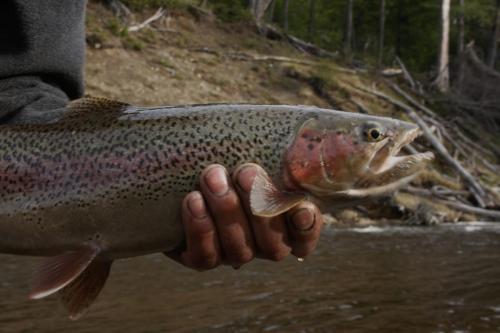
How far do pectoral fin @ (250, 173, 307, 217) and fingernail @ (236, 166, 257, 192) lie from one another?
0.03m

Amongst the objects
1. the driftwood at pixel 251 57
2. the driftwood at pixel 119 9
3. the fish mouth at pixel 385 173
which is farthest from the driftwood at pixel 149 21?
the fish mouth at pixel 385 173

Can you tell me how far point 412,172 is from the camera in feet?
8.73

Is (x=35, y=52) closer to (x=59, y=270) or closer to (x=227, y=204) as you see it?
(x=59, y=270)

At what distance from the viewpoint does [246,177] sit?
2.56 m

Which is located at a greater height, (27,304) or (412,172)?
(412,172)

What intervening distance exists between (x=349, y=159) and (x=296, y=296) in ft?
12.8

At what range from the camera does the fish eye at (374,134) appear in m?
2.66

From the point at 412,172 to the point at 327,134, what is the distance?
1.25 ft

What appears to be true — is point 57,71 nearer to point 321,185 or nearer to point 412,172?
point 321,185

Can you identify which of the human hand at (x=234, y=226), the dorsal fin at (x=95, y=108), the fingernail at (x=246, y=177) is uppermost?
the dorsal fin at (x=95, y=108)

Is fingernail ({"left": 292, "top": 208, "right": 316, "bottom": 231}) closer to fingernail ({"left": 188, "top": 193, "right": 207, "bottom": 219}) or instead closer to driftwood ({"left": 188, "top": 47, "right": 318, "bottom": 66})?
fingernail ({"left": 188, "top": 193, "right": 207, "bottom": 219})

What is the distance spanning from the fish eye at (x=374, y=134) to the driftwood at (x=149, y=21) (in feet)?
44.9

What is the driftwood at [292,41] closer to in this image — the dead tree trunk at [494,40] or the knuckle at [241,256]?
the dead tree trunk at [494,40]

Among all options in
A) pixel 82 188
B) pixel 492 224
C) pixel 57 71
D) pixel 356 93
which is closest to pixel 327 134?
pixel 82 188
